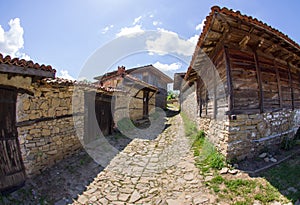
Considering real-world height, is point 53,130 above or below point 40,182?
above

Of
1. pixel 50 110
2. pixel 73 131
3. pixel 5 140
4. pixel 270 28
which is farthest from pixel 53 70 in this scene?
pixel 270 28

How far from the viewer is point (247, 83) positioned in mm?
4105

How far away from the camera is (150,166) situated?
4.56 metres

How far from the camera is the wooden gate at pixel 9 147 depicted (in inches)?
122

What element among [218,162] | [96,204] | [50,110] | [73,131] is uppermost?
[50,110]

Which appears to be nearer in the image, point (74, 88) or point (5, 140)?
point (5, 140)

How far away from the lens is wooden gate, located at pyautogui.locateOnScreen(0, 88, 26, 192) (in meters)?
3.09

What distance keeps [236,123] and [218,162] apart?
42.6 inches

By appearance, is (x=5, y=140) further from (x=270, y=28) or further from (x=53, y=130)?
(x=270, y=28)

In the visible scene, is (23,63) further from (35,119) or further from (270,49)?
(270,49)

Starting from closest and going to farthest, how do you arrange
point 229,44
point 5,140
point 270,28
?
point 5,140 → point 270,28 → point 229,44

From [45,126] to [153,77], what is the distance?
518 inches

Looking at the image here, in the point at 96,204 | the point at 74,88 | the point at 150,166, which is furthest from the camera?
the point at 74,88

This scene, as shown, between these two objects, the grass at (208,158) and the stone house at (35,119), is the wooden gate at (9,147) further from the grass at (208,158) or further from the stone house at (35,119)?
the grass at (208,158)
